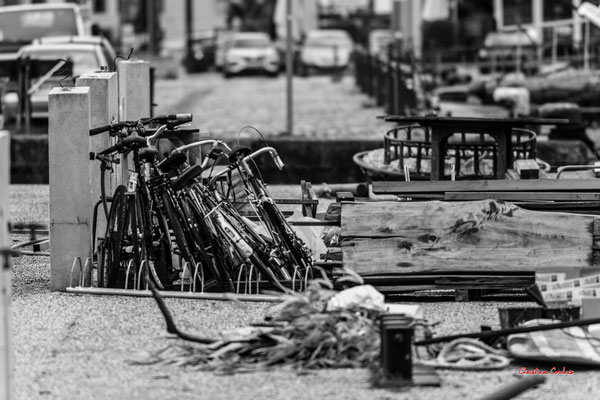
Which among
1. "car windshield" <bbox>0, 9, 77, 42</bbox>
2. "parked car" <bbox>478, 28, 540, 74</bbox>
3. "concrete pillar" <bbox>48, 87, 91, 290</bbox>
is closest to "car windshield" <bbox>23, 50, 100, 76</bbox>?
"car windshield" <bbox>0, 9, 77, 42</bbox>

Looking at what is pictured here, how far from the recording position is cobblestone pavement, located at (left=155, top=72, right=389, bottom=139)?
72.7 feet

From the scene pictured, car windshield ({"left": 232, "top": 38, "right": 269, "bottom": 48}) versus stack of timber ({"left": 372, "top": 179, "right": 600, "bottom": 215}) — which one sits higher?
car windshield ({"left": 232, "top": 38, "right": 269, "bottom": 48})

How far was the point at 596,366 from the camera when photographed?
21.0 ft

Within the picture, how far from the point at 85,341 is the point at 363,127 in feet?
50.5

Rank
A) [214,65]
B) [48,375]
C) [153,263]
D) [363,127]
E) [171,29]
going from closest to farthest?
[48,375] < [153,263] < [363,127] < [214,65] < [171,29]

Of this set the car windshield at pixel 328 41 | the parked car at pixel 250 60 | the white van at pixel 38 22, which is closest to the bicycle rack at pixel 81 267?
the white van at pixel 38 22

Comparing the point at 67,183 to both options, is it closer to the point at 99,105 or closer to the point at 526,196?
the point at 99,105

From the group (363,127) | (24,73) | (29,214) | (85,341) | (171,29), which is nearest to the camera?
(85,341)

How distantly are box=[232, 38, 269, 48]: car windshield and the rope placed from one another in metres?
37.8

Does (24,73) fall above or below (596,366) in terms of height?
above

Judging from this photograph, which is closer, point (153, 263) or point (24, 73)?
point (153, 263)

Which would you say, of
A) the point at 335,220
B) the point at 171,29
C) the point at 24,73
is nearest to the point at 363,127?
the point at 24,73

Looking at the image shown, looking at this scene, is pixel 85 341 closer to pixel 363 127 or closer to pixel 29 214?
pixel 29 214

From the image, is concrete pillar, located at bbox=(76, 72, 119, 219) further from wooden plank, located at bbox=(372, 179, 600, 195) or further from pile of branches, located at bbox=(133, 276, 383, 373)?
pile of branches, located at bbox=(133, 276, 383, 373)
